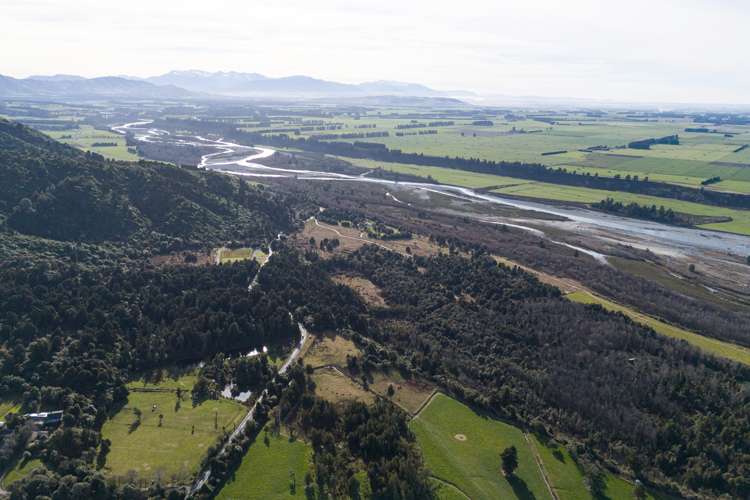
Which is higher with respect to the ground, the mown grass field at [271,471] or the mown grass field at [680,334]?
the mown grass field at [680,334]

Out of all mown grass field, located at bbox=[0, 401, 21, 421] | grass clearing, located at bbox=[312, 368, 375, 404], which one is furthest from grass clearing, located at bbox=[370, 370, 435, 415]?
mown grass field, located at bbox=[0, 401, 21, 421]

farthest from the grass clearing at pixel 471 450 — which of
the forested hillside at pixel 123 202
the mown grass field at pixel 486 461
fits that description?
the forested hillside at pixel 123 202

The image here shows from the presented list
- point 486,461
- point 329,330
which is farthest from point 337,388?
point 486,461

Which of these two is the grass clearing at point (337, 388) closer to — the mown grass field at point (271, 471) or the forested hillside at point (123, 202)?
the mown grass field at point (271, 471)

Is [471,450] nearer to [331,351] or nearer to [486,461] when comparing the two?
[486,461]

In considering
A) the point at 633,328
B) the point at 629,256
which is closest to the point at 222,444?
the point at 633,328

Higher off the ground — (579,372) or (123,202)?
(123,202)

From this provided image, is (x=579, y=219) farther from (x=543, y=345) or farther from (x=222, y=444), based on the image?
(x=222, y=444)
